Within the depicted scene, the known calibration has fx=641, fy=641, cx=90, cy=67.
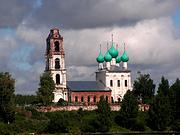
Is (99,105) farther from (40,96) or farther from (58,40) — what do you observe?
(58,40)

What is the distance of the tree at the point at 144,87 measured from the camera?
101062 mm

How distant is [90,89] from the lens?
333ft

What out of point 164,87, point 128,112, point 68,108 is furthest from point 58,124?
point 164,87

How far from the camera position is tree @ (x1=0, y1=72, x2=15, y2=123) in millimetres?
81750

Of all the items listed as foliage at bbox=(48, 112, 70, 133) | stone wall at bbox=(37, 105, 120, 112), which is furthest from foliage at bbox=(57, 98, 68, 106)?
foliage at bbox=(48, 112, 70, 133)

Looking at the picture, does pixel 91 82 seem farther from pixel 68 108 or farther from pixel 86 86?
pixel 68 108

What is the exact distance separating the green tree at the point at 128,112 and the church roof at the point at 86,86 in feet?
48.8

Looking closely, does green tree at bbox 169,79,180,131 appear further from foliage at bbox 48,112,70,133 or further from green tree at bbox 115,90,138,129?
foliage at bbox 48,112,70,133

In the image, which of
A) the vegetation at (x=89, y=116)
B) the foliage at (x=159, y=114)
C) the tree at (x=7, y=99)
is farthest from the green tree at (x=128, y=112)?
the tree at (x=7, y=99)

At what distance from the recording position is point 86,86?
102 m

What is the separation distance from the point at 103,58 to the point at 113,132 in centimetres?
2368

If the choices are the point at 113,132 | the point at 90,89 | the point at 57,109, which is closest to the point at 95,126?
the point at 113,132

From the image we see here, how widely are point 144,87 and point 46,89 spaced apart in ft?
58.3

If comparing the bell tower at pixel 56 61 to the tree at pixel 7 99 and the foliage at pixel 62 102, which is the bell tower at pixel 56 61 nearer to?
the foliage at pixel 62 102
